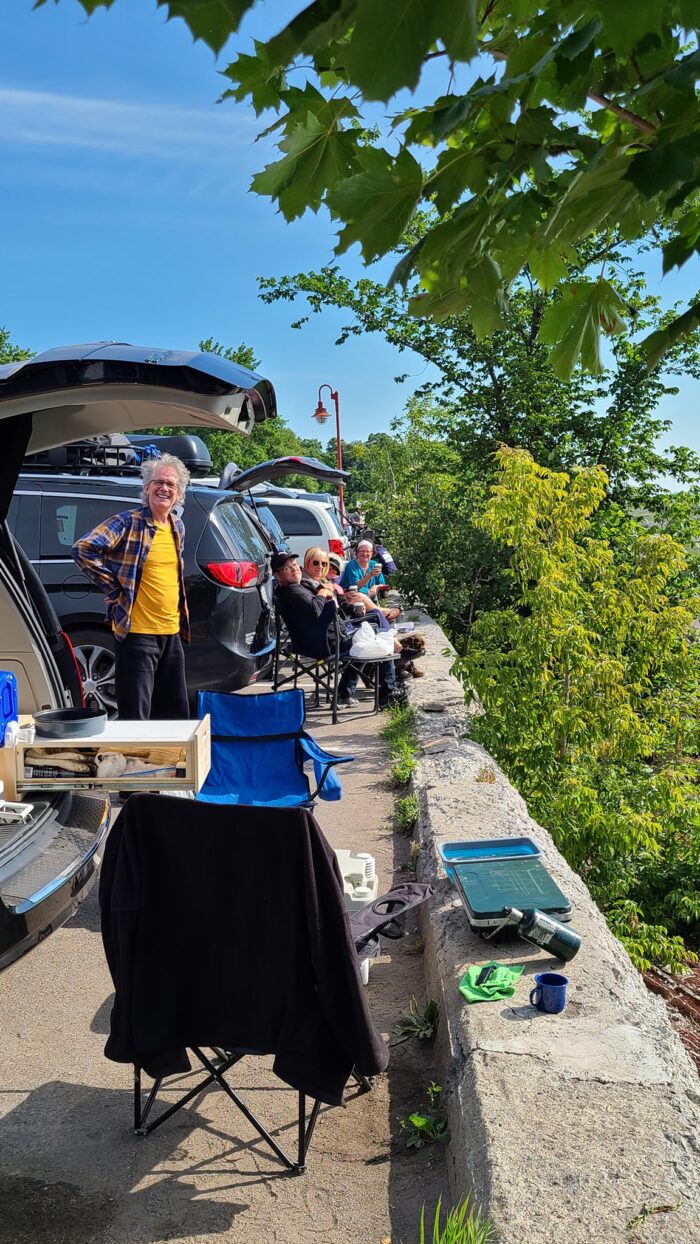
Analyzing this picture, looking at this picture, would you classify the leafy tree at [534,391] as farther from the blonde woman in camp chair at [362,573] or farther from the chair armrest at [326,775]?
the chair armrest at [326,775]

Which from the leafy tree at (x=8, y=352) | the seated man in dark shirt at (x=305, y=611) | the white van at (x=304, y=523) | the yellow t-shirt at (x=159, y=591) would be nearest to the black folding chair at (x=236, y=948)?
the yellow t-shirt at (x=159, y=591)

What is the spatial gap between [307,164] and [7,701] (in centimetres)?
232

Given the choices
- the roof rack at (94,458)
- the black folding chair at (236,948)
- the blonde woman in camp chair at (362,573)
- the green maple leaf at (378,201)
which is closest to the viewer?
the green maple leaf at (378,201)

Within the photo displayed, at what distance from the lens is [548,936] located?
10.9ft

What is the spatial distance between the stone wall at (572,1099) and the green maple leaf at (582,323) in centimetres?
191

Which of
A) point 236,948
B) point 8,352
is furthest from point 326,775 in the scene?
point 8,352

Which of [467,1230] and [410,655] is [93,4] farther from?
[410,655]

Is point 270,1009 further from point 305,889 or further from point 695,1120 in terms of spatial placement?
point 695,1120

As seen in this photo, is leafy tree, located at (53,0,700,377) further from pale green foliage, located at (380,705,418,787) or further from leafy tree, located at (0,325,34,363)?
leafy tree, located at (0,325,34,363)

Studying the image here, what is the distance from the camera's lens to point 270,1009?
2.79 metres

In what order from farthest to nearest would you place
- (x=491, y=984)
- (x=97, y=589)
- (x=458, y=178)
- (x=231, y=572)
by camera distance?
(x=231, y=572)
(x=97, y=589)
(x=491, y=984)
(x=458, y=178)

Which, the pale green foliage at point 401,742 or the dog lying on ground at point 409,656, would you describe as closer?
the pale green foliage at point 401,742

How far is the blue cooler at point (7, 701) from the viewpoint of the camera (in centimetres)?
359

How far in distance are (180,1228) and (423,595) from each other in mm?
14299
